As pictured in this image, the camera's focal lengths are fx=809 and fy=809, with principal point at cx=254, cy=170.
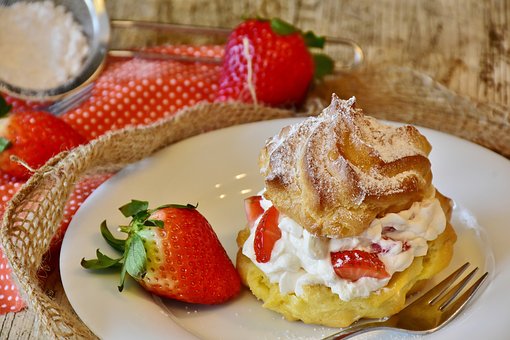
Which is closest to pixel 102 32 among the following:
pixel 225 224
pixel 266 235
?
pixel 225 224

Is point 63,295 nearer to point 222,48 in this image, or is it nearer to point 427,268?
point 427,268

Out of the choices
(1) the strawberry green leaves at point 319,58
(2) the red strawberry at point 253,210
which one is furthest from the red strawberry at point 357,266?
(1) the strawberry green leaves at point 319,58

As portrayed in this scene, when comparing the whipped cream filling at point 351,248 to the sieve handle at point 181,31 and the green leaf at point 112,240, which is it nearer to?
the green leaf at point 112,240

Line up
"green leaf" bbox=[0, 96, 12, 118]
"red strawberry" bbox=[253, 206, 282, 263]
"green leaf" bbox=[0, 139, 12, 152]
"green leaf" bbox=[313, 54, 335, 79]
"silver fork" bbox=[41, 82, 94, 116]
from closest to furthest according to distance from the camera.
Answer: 1. "red strawberry" bbox=[253, 206, 282, 263]
2. "green leaf" bbox=[0, 139, 12, 152]
3. "green leaf" bbox=[0, 96, 12, 118]
4. "silver fork" bbox=[41, 82, 94, 116]
5. "green leaf" bbox=[313, 54, 335, 79]

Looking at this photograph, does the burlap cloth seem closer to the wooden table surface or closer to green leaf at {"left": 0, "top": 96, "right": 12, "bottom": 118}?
the wooden table surface

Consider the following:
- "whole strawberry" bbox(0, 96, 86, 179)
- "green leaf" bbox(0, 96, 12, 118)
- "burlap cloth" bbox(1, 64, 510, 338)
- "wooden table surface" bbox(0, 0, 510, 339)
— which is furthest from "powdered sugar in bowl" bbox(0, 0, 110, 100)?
"burlap cloth" bbox(1, 64, 510, 338)

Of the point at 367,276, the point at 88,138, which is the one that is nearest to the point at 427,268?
the point at 367,276
